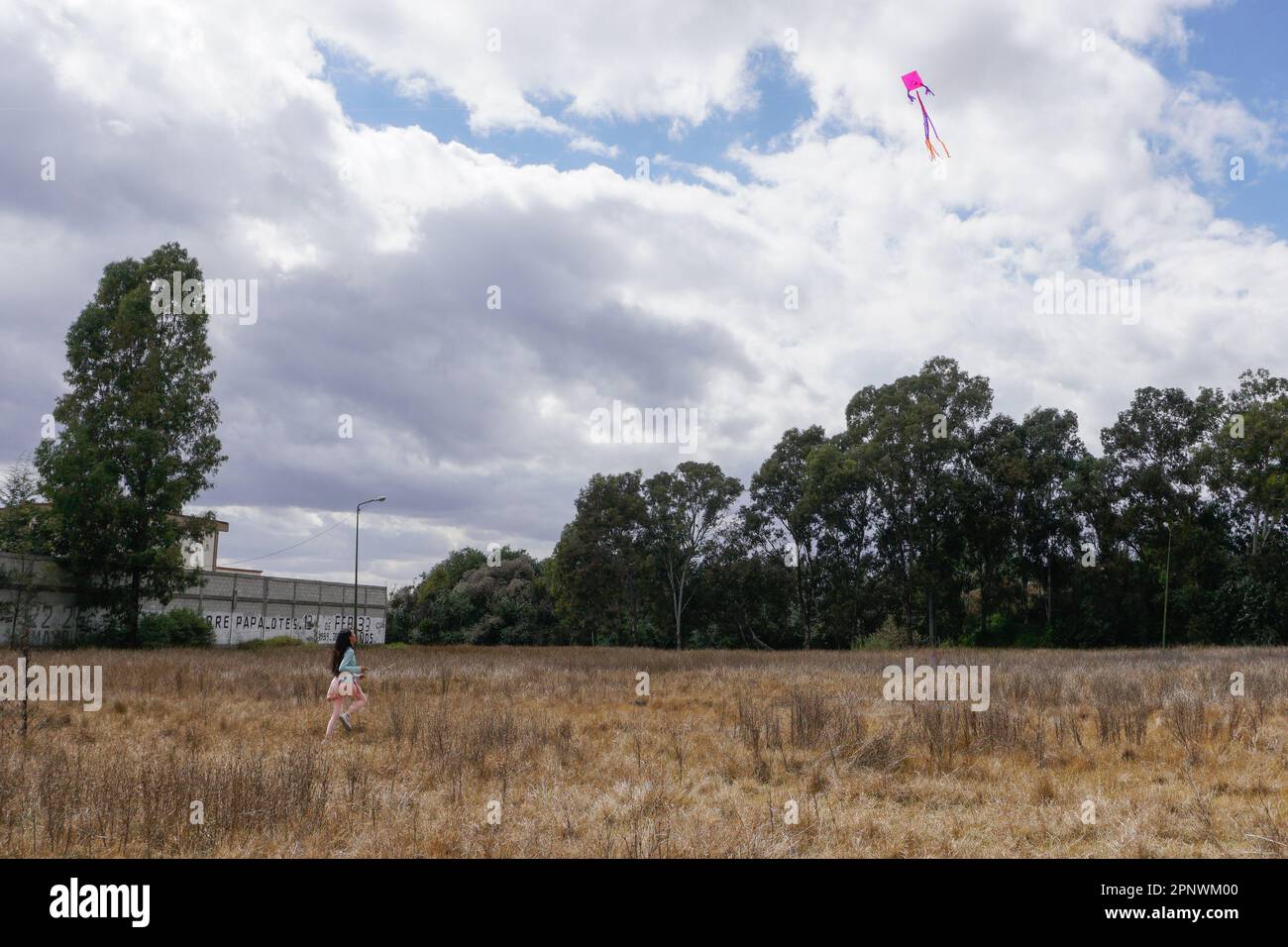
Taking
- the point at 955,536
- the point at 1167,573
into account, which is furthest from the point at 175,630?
the point at 1167,573

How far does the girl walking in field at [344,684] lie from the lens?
11.4m

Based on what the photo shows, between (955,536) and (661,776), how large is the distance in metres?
44.2

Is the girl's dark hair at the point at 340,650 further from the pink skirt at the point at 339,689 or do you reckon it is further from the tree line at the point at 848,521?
the tree line at the point at 848,521

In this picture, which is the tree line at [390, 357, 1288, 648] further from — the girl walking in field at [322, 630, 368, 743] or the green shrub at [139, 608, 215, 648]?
the girl walking in field at [322, 630, 368, 743]

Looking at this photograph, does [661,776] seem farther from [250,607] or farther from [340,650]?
[250,607]

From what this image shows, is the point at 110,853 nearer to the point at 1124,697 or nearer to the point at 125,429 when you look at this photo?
the point at 1124,697

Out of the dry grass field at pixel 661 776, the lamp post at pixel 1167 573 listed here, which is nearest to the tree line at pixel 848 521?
the lamp post at pixel 1167 573

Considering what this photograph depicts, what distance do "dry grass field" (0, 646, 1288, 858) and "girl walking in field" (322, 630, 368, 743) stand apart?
1.06 feet

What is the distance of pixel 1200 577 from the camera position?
144 feet

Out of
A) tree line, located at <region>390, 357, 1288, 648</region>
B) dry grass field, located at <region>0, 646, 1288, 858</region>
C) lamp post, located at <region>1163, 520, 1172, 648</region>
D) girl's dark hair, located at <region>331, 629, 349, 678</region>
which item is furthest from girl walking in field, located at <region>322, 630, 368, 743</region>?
lamp post, located at <region>1163, 520, 1172, 648</region>

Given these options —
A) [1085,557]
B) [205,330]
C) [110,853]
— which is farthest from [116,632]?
[1085,557]

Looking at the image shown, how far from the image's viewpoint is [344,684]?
11500mm

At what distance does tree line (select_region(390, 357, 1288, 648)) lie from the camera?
43469 mm

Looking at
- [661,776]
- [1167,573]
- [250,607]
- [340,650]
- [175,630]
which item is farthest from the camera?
[250,607]
